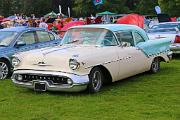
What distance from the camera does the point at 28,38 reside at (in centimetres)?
1214

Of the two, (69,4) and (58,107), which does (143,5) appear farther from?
(58,107)

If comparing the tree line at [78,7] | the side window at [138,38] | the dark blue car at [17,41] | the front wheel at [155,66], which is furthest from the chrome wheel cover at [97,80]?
the tree line at [78,7]

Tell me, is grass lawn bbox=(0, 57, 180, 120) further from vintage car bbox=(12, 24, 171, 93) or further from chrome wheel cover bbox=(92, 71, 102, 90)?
vintage car bbox=(12, 24, 171, 93)

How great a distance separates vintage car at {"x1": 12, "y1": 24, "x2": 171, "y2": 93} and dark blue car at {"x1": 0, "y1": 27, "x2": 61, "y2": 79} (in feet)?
6.36

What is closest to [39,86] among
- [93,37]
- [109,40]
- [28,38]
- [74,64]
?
[74,64]

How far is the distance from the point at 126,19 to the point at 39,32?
12.9 metres

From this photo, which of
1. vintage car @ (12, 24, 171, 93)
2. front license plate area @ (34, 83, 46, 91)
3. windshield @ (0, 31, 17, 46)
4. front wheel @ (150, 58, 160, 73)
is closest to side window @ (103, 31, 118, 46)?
vintage car @ (12, 24, 171, 93)

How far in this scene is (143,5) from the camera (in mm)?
73875

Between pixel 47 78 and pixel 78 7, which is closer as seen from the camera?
pixel 47 78

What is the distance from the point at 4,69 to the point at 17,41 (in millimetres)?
916

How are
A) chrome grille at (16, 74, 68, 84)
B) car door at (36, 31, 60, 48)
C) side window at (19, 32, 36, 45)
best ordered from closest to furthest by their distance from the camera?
1. chrome grille at (16, 74, 68, 84)
2. side window at (19, 32, 36, 45)
3. car door at (36, 31, 60, 48)

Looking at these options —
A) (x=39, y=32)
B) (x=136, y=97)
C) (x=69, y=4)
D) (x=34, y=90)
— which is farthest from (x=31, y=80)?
(x=69, y=4)

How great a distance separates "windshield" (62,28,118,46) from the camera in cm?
958

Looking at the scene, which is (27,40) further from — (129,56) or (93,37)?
(129,56)
